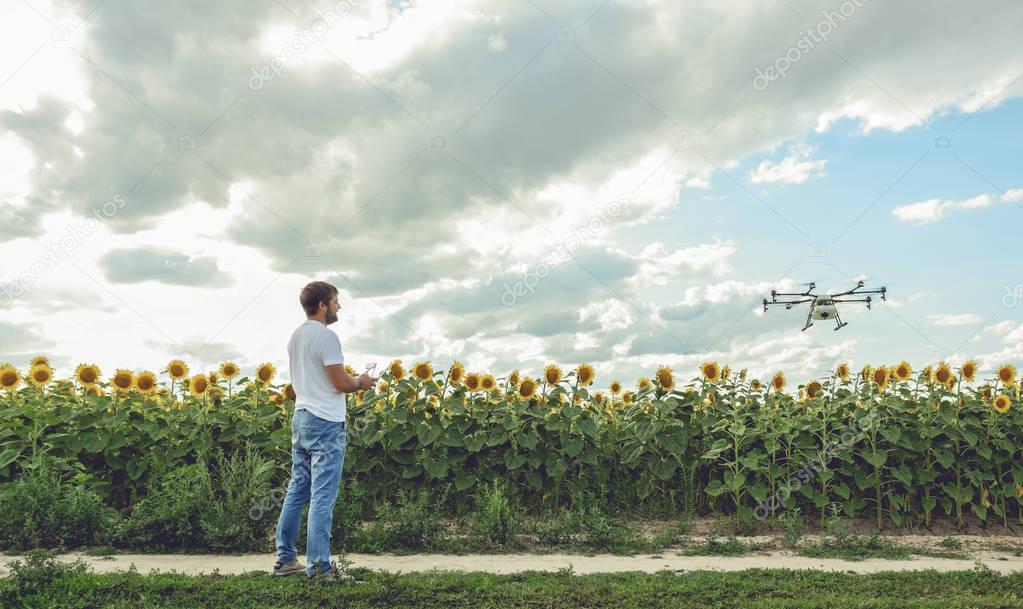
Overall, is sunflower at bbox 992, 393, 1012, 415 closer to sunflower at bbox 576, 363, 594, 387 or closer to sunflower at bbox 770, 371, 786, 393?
sunflower at bbox 770, 371, 786, 393

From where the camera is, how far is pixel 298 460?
600cm

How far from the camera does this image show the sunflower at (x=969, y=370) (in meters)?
9.22

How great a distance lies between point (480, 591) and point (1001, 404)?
6.87 m

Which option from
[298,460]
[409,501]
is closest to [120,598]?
[298,460]

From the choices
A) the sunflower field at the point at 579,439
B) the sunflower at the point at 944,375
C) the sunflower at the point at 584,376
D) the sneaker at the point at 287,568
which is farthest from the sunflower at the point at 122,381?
the sunflower at the point at 944,375

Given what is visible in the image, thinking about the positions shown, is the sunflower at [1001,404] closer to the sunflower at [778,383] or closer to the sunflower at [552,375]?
the sunflower at [778,383]

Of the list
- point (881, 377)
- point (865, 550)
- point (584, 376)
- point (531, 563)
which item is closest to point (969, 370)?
point (881, 377)

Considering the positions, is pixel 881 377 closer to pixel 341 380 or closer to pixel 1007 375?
pixel 1007 375

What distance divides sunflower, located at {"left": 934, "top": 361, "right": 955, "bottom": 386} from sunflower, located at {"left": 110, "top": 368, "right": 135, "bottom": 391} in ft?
30.2

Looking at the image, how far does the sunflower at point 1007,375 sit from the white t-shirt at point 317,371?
7.95 metres

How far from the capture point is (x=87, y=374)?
8.84 meters

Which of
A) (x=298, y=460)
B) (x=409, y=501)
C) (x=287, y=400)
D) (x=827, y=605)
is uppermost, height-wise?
(x=287, y=400)

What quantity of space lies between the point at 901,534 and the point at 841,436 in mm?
1247

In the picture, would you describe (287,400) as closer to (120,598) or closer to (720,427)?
(120,598)
